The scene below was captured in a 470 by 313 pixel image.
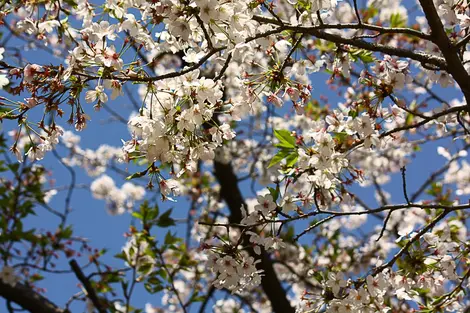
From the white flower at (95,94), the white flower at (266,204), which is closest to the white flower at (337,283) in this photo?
the white flower at (266,204)

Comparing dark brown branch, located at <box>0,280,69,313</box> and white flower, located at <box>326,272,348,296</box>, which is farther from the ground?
dark brown branch, located at <box>0,280,69,313</box>

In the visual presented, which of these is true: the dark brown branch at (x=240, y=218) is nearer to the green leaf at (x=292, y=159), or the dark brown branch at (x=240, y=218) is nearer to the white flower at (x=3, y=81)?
the green leaf at (x=292, y=159)

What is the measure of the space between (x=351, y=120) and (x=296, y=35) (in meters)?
0.43

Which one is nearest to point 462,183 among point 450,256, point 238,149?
point 238,149

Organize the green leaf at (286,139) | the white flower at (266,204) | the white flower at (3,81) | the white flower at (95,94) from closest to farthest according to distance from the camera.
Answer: the white flower at (3,81), the white flower at (95,94), the white flower at (266,204), the green leaf at (286,139)

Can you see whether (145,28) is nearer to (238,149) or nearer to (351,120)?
(351,120)

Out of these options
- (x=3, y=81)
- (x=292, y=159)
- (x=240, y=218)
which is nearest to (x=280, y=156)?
(x=292, y=159)

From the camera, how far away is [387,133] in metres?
2.41

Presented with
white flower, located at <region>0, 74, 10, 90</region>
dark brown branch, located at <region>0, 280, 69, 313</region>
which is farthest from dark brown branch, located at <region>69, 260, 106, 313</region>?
white flower, located at <region>0, 74, 10, 90</region>

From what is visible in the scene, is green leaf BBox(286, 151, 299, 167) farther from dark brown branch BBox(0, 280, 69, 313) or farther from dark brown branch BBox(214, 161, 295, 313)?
dark brown branch BBox(0, 280, 69, 313)

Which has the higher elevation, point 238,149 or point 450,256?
point 238,149

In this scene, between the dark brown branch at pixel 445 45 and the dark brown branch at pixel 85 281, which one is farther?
the dark brown branch at pixel 85 281

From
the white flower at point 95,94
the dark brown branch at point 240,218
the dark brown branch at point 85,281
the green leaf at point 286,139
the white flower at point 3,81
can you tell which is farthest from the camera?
the dark brown branch at point 240,218

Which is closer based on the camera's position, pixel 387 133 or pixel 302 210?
pixel 387 133
